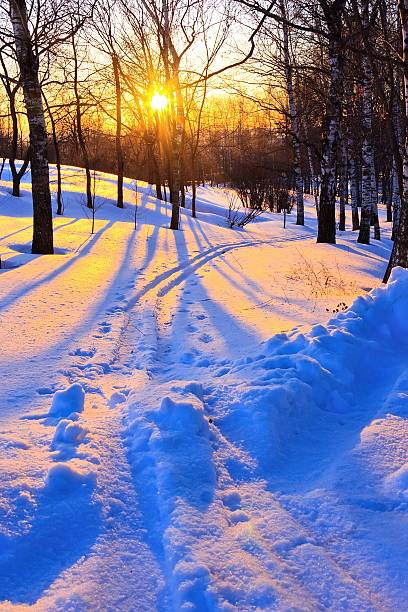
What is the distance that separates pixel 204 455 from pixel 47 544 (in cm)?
99

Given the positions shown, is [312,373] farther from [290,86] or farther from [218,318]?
[290,86]

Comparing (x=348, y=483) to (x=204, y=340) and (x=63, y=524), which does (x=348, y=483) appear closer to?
(x=63, y=524)

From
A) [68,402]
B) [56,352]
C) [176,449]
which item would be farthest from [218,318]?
[176,449]

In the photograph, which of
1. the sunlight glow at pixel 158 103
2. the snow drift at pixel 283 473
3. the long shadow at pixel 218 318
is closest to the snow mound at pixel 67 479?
the snow drift at pixel 283 473

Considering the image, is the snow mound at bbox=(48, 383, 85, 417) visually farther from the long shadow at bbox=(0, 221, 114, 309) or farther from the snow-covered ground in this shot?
the long shadow at bbox=(0, 221, 114, 309)

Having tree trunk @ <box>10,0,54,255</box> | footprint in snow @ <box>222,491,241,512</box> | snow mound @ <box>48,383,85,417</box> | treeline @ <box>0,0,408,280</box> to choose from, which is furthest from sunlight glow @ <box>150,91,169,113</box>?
footprint in snow @ <box>222,491,241,512</box>

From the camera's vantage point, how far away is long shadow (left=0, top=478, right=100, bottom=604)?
70.2 inches

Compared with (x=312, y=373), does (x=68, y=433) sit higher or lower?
lower

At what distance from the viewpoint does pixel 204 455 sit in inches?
104

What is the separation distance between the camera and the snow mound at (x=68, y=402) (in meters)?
3.07

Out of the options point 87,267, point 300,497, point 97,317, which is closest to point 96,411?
point 300,497

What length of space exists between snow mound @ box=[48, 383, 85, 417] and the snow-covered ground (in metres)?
0.01

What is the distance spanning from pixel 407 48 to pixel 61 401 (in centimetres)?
602

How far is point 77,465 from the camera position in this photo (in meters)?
2.45
